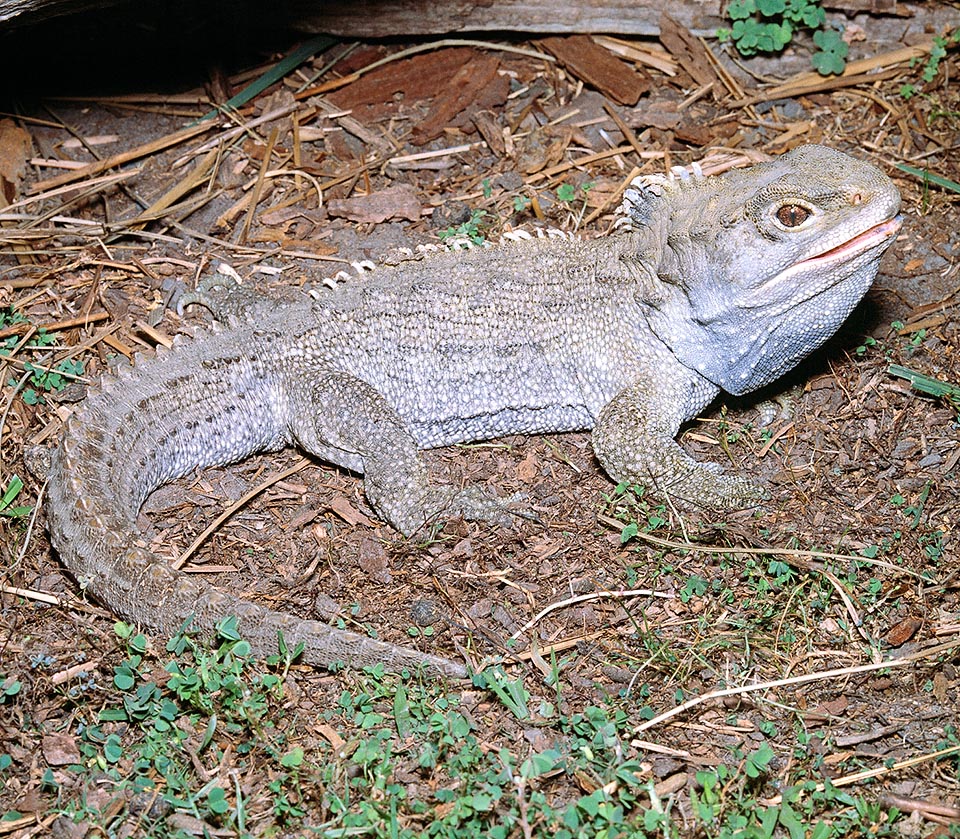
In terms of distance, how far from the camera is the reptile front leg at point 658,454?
212 inches

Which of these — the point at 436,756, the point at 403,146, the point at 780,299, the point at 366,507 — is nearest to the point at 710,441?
the point at 780,299

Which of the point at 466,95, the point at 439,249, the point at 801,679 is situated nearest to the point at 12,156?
the point at 466,95

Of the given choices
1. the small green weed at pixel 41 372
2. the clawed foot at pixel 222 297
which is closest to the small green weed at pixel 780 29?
the clawed foot at pixel 222 297

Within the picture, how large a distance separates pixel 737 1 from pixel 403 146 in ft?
8.71

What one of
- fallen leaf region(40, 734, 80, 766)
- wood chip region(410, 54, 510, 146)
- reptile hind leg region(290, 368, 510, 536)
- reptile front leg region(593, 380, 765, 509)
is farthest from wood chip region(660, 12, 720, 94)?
fallen leaf region(40, 734, 80, 766)

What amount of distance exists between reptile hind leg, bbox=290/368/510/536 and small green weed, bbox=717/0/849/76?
4.14 metres

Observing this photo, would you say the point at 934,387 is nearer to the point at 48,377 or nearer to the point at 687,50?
the point at 687,50

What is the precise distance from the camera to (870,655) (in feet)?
15.2

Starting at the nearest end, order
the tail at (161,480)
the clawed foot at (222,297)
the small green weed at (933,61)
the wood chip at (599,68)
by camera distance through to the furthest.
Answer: the tail at (161,480), the clawed foot at (222,297), the small green weed at (933,61), the wood chip at (599,68)

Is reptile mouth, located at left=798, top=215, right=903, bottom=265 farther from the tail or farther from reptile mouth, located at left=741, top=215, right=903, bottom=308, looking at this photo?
the tail

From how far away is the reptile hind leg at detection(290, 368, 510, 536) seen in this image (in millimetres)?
5383

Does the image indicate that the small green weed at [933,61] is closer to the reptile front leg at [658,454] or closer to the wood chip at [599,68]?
the wood chip at [599,68]

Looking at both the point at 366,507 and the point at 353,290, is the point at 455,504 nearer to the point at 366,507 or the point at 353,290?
the point at 366,507

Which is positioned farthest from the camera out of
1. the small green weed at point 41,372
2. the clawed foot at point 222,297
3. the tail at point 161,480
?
the clawed foot at point 222,297
